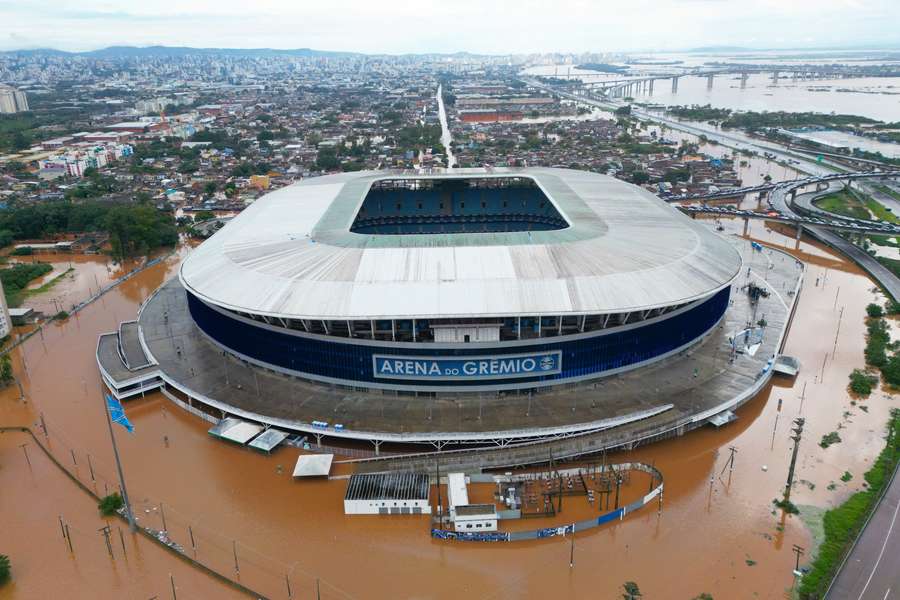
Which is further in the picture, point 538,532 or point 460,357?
point 460,357

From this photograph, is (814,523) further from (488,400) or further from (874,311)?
(874,311)

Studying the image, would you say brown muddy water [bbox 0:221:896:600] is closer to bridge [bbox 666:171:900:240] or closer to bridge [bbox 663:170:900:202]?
bridge [bbox 666:171:900:240]

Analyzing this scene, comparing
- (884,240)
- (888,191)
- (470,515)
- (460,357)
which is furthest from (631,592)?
(888,191)

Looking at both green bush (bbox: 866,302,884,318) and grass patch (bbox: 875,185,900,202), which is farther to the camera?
grass patch (bbox: 875,185,900,202)

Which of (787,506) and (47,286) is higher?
(47,286)

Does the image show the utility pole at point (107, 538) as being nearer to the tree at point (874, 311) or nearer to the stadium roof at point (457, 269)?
the stadium roof at point (457, 269)

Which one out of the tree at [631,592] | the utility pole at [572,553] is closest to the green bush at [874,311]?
the utility pole at [572,553]

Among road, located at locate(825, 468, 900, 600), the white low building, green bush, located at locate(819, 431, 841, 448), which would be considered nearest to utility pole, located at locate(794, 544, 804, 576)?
road, located at locate(825, 468, 900, 600)
